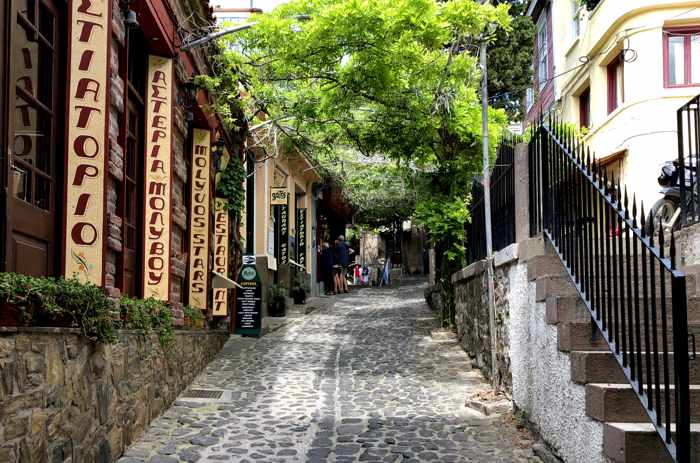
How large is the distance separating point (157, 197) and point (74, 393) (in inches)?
151

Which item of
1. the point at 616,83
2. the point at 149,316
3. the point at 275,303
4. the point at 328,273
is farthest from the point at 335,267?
the point at 149,316

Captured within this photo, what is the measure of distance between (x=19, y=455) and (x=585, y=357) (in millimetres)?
3239

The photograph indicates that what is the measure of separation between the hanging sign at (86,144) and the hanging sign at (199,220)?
488 centimetres

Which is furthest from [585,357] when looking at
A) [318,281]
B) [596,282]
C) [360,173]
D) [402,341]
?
[318,281]

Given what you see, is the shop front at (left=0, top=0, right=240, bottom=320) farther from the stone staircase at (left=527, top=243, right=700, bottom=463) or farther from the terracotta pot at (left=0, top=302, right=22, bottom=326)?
the stone staircase at (left=527, top=243, right=700, bottom=463)

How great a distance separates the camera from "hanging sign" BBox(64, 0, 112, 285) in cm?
565

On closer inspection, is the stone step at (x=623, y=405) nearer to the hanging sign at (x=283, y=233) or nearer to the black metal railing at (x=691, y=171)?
the black metal railing at (x=691, y=171)

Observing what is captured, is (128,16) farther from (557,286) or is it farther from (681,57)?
(681,57)

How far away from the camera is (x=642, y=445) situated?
380 cm

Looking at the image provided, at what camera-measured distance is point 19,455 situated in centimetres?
384

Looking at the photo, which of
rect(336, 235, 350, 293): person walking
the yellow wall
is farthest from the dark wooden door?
rect(336, 235, 350, 293): person walking

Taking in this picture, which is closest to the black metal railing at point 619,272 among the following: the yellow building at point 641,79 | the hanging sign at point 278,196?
the yellow building at point 641,79

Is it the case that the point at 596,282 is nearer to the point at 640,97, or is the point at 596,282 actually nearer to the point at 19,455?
the point at 19,455

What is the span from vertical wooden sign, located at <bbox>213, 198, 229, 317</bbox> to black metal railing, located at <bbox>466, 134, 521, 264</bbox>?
394 centimetres
